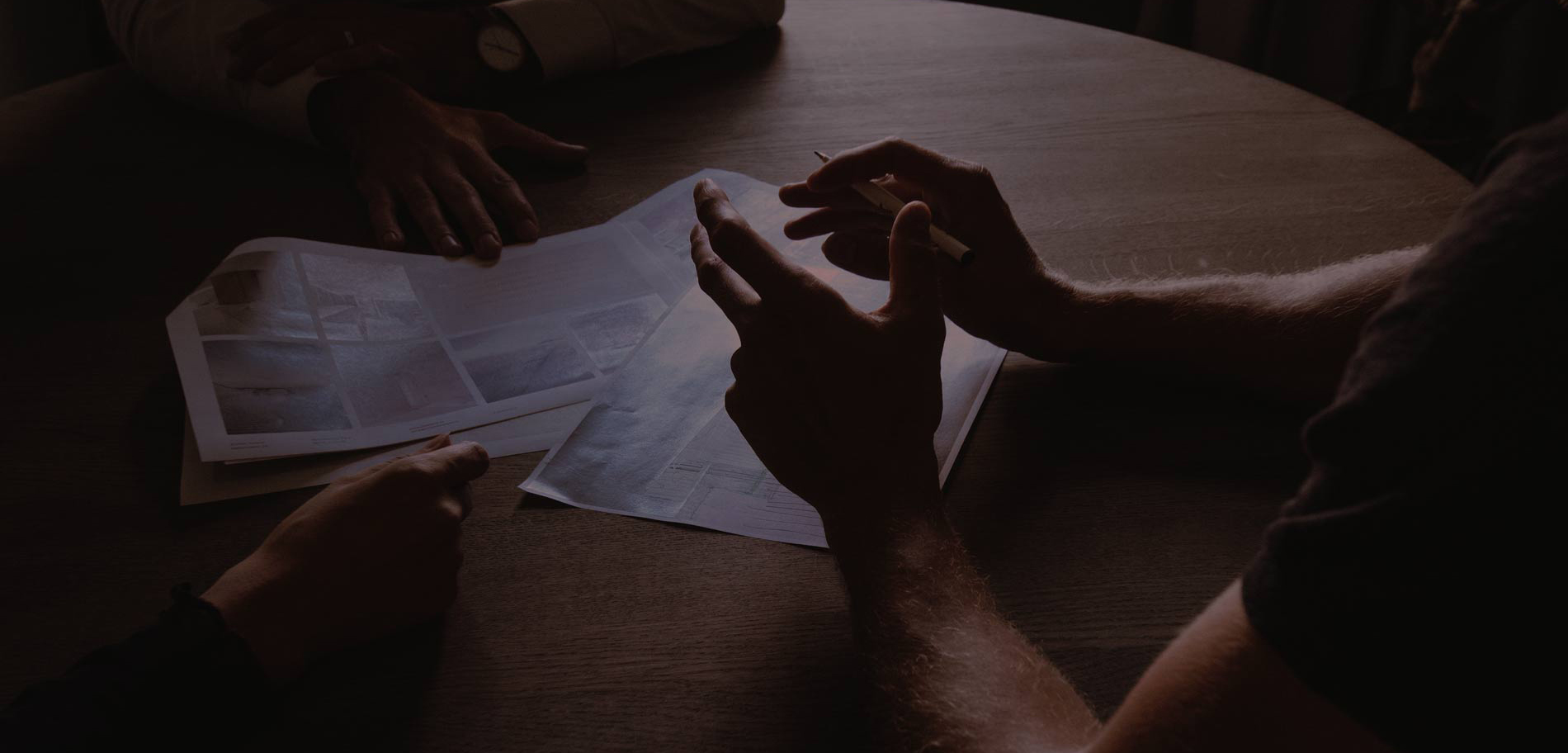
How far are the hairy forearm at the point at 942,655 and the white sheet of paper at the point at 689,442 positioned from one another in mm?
70

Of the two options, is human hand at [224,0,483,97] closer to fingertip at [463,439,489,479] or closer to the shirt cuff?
the shirt cuff

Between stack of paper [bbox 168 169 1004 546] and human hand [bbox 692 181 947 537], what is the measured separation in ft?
0.16

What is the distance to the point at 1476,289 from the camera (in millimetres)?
337

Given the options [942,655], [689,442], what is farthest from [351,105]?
[942,655]

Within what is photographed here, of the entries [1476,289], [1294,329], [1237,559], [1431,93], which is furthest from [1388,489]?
[1431,93]

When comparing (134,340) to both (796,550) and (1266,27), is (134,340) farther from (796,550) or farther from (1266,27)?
(1266,27)

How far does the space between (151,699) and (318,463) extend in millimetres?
214

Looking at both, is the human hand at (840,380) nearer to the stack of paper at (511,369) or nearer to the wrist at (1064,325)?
the stack of paper at (511,369)

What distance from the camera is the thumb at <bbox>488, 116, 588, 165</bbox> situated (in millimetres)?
1110

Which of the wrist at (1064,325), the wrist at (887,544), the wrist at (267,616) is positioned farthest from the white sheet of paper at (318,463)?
the wrist at (1064,325)

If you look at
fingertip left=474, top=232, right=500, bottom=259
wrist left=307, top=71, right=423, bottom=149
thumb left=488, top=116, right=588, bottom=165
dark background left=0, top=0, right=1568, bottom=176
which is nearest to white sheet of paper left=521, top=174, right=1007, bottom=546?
fingertip left=474, top=232, right=500, bottom=259

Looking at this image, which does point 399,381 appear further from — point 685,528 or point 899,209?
point 899,209

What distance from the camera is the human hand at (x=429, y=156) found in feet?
3.26

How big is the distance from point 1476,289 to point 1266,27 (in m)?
2.45
